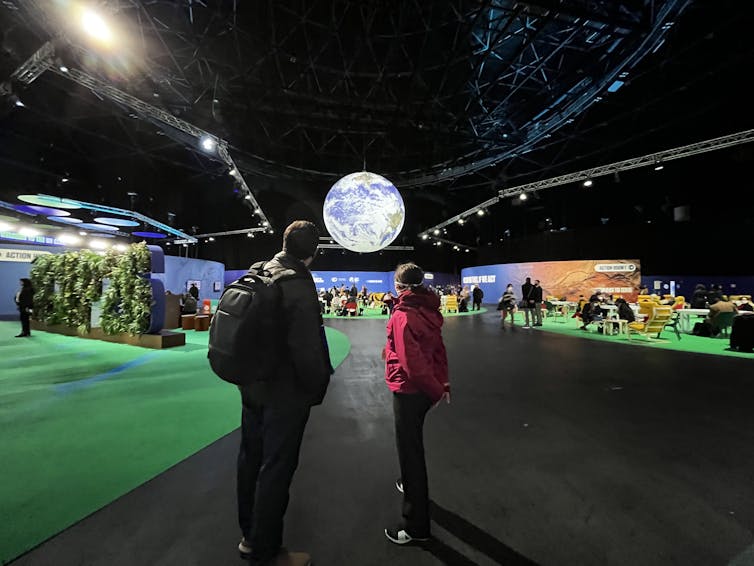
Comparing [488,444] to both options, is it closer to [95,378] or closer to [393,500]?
[393,500]

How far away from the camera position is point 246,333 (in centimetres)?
129

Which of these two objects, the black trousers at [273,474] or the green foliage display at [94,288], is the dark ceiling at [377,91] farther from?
the black trousers at [273,474]

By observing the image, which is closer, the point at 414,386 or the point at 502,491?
the point at 414,386

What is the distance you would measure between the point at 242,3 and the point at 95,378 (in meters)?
8.87

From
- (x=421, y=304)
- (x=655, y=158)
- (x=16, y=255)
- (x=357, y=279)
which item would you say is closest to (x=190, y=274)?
(x=16, y=255)

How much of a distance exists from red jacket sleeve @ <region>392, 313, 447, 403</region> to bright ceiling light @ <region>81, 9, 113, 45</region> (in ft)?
28.2

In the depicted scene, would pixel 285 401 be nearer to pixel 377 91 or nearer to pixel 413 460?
pixel 413 460

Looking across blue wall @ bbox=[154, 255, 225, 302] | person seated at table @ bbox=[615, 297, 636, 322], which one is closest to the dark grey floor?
person seated at table @ bbox=[615, 297, 636, 322]

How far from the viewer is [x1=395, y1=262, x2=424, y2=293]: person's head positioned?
1.96 meters

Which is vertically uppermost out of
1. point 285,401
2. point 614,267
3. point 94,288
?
point 614,267

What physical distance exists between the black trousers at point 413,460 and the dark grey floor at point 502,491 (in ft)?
0.43

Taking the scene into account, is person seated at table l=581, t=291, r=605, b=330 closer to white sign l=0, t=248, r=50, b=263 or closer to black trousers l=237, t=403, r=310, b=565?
black trousers l=237, t=403, r=310, b=565

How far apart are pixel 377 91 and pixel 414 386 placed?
40.2 feet

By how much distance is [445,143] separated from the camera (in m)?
14.0
